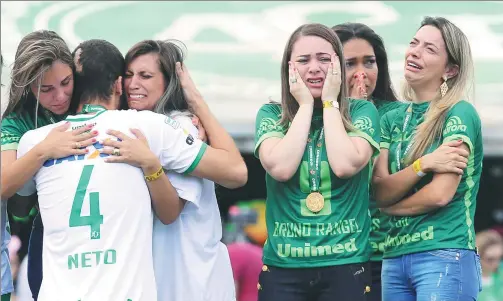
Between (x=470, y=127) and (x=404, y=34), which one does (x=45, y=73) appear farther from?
(x=404, y=34)

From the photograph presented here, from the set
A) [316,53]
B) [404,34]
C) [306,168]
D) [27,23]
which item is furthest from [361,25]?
[27,23]

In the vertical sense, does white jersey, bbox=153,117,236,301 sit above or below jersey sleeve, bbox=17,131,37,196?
below

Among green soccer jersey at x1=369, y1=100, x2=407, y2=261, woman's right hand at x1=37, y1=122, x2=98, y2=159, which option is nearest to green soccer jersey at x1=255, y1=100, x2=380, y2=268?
green soccer jersey at x1=369, y1=100, x2=407, y2=261

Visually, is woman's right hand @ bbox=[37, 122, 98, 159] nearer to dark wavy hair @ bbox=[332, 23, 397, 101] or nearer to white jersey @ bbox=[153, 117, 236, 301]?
white jersey @ bbox=[153, 117, 236, 301]

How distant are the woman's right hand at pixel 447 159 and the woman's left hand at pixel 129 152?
1310 millimetres

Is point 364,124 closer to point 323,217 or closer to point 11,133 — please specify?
point 323,217

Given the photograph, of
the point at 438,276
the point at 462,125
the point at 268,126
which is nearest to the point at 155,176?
the point at 268,126

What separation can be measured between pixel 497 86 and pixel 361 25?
5009 mm

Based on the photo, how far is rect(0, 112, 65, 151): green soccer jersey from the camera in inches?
194

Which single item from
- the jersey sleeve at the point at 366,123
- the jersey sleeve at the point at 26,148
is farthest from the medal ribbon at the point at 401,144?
the jersey sleeve at the point at 26,148

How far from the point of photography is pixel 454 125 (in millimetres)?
5074

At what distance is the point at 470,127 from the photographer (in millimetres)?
5082

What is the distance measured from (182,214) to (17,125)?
34.8 inches

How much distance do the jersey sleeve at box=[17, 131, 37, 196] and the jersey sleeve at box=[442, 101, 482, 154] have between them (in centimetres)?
194
